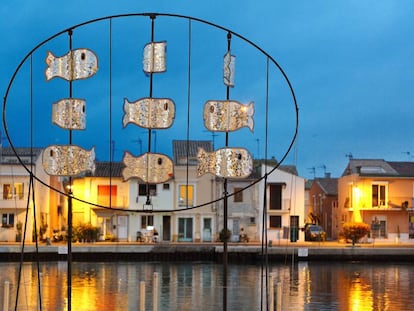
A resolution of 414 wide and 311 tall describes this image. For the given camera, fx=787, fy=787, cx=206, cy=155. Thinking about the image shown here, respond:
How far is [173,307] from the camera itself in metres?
A: 26.4

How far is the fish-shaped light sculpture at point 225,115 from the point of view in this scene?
16562mm

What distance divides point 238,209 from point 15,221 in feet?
53.0

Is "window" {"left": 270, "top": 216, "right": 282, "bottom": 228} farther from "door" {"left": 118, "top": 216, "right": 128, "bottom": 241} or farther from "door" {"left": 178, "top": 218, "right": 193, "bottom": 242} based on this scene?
"door" {"left": 118, "top": 216, "right": 128, "bottom": 241}

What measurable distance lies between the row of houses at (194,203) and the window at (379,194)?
8 centimetres

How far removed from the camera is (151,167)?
1647cm

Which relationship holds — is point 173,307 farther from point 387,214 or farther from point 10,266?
point 387,214

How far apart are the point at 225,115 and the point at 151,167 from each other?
6.23 feet

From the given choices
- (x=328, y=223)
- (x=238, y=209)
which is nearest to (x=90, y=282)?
(x=238, y=209)

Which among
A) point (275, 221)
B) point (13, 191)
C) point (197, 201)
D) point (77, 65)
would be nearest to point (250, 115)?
point (77, 65)

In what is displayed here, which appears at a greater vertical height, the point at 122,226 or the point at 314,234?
the point at 122,226

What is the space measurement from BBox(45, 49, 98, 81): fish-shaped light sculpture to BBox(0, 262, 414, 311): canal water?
6.60 metres

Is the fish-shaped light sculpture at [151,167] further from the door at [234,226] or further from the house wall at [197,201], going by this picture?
the door at [234,226]

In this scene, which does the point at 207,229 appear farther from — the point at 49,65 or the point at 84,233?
the point at 49,65

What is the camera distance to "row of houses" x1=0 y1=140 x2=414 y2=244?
55969 millimetres
